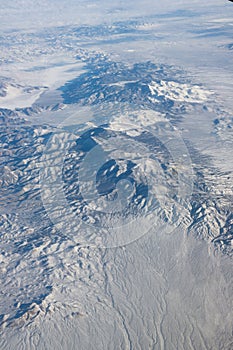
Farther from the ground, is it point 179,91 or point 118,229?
point 118,229

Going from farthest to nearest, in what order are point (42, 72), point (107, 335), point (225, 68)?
point (42, 72)
point (225, 68)
point (107, 335)

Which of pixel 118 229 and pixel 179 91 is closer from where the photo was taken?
pixel 118 229

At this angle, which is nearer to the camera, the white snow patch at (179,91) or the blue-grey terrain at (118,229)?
the blue-grey terrain at (118,229)

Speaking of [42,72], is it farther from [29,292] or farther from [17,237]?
[29,292]

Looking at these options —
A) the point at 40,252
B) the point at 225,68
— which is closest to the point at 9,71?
the point at 225,68

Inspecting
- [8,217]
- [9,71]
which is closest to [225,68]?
[9,71]

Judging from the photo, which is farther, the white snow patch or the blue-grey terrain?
the white snow patch

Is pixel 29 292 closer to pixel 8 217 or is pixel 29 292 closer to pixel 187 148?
pixel 8 217

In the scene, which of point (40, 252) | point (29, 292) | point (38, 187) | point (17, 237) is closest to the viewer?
point (29, 292)

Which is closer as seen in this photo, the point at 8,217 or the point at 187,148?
the point at 8,217
